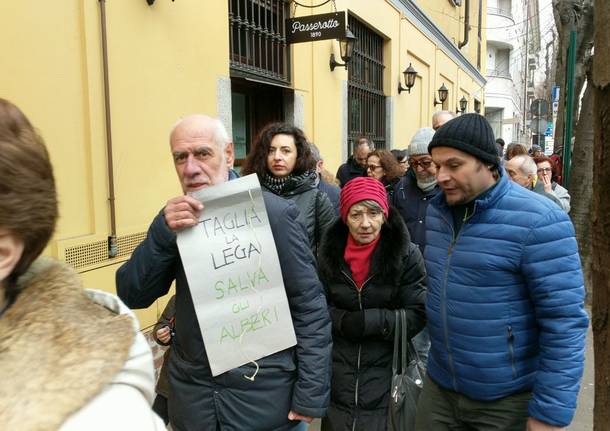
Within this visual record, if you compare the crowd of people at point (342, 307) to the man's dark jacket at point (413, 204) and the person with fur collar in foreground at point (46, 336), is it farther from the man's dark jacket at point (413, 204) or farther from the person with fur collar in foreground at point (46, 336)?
the man's dark jacket at point (413, 204)

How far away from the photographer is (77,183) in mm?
3637

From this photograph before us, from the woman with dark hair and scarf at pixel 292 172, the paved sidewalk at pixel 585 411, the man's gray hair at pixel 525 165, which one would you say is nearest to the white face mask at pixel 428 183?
the woman with dark hair and scarf at pixel 292 172

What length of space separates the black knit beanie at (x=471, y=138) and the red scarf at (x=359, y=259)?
70cm

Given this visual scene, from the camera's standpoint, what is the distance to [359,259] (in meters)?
2.68

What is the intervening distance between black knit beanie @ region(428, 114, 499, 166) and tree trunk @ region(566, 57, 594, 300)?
5477mm

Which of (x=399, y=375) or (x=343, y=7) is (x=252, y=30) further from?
(x=399, y=375)

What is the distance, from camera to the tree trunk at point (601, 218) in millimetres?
1894

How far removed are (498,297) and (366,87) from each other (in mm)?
8085

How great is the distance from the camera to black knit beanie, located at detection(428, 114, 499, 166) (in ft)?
7.09

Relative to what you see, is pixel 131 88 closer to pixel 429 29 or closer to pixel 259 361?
pixel 259 361

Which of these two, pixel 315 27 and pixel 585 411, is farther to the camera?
pixel 315 27

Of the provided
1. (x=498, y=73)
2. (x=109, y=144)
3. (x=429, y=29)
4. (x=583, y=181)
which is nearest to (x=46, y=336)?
(x=109, y=144)

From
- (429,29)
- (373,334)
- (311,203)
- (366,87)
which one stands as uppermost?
(429,29)

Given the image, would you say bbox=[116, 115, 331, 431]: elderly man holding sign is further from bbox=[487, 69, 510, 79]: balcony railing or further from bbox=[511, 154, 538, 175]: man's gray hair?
bbox=[487, 69, 510, 79]: balcony railing
